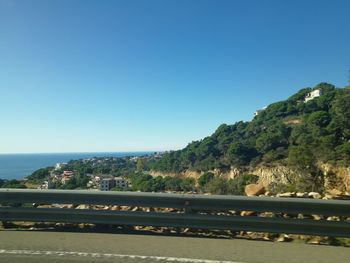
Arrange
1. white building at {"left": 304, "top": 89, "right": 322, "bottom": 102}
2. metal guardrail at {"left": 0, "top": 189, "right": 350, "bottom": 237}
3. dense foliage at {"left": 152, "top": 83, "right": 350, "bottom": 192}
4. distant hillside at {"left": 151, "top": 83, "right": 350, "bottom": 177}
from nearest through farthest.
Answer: metal guardrail at {"left": 0, "top": 189, "right": 350, "bottom": 237} → dense foliage at {"left": 152, "top": 83, "right": 350, "bottom": 192} → distant hillside at {"left": 151, "top": 83, "right": 350, "bottom": 177} → white building at {"left": 304, "top": 89, "right": 322, "bottom": 102}

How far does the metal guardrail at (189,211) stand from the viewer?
6641 millimetres

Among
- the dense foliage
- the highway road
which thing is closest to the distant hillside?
the dense foliage

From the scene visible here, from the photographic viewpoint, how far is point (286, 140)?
3061 inches

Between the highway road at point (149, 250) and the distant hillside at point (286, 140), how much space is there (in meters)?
25.9

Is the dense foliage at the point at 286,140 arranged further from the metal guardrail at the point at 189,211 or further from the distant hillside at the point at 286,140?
the metal guardrail at the point at 189,211

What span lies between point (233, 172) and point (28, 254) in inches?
2860

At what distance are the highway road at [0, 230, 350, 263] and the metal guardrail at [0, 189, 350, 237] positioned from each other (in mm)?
269

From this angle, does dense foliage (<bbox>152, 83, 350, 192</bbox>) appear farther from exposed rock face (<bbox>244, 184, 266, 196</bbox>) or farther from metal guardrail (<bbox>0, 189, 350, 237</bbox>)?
metal guardrail (<bbox>0, 189, 350, 237</bbox>)

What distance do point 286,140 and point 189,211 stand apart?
7339 cm

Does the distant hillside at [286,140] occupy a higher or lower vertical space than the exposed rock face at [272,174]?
higher

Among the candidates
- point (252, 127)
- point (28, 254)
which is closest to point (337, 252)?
point (28, 254)

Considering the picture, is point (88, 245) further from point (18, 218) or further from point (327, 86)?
point (327, 86)

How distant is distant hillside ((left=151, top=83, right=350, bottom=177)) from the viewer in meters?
42.7

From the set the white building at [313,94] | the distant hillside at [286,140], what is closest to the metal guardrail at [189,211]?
the distant hillside at [286,140]
